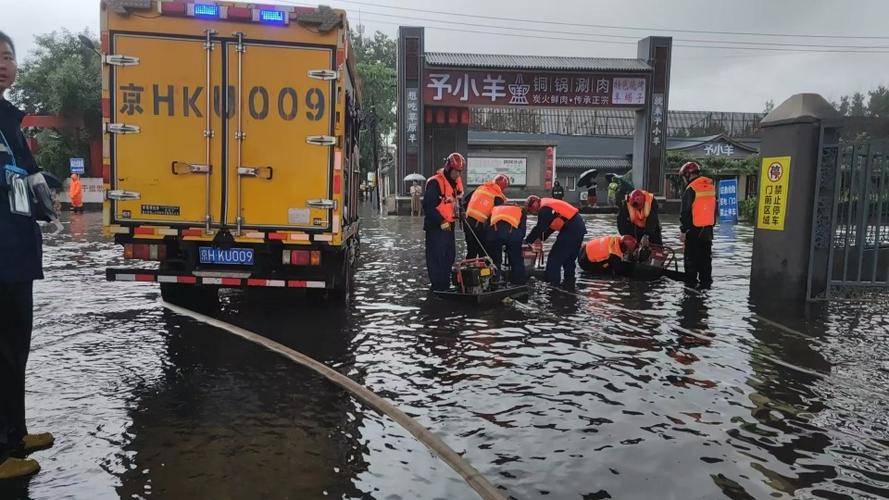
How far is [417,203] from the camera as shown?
1066 inches

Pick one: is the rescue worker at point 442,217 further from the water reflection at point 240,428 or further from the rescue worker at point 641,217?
the rescue worker at point 641,217

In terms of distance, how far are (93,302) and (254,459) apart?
16.7ft

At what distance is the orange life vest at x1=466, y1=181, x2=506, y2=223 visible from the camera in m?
8.66

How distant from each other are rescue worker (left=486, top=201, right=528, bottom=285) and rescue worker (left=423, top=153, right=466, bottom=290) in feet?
2.12

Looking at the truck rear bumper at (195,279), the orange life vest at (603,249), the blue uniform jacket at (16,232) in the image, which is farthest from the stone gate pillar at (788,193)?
the blue uniform jacket at (16,232)

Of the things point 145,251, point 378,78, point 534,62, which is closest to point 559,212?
point 145,251

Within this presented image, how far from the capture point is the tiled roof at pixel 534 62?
88.7ft

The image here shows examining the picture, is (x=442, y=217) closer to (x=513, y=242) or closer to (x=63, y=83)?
(x=513, y=242)

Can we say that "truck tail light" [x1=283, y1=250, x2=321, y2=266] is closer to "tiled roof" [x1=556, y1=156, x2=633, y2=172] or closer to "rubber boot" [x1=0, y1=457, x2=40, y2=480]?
"rubber boot" [x1=0, y1=457, x2=40, y2=480]

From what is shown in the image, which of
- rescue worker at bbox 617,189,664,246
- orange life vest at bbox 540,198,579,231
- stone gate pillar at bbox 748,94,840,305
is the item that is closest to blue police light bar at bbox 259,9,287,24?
orange life vest at bbox 540,198,579,231

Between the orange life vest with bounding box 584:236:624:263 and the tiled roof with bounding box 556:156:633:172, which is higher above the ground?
the tiled roof with bounding box 556:156:633:172

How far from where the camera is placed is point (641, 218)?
32.8 feet

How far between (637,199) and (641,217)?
0.36 metres

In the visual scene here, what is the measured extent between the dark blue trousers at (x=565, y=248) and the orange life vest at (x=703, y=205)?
153cm
